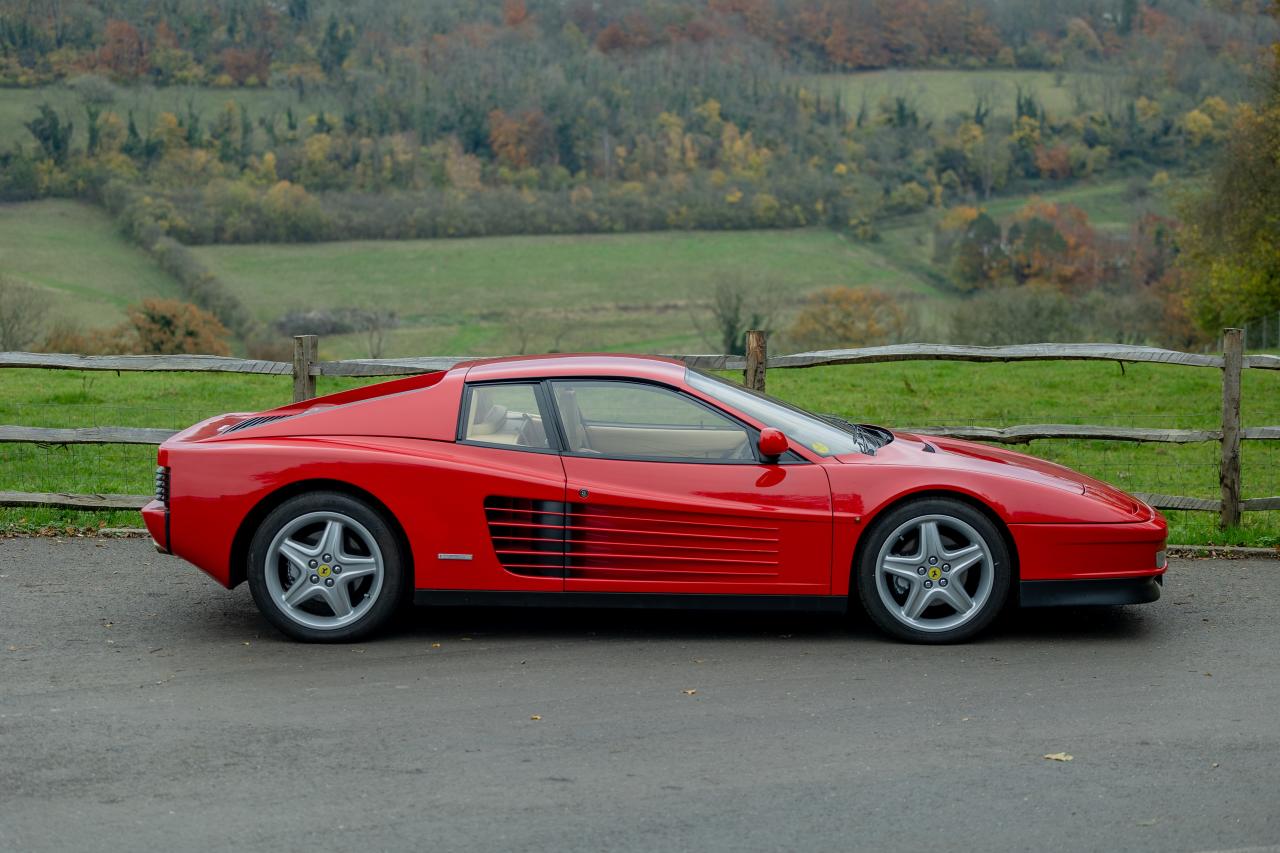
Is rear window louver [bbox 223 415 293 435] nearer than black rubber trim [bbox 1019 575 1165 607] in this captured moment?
No

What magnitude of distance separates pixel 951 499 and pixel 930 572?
356mm

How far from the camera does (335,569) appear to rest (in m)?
6.59

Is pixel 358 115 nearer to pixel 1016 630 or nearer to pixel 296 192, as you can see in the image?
pixel 296 192

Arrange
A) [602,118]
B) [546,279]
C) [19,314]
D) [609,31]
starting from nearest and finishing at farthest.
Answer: [19,314] < [546,279] < [602,118] < [609,31]

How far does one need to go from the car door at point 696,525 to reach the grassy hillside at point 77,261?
78.4 metres

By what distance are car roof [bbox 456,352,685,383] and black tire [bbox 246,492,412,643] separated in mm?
876

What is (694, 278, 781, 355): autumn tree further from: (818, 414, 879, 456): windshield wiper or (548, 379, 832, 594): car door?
(548, 379, 832, 594): car door

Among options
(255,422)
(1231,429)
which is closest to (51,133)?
(255,422)

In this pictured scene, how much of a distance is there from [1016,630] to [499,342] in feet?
284

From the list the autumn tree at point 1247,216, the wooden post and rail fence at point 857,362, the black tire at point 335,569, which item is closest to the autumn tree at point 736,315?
the autumn tree at point 1247,216

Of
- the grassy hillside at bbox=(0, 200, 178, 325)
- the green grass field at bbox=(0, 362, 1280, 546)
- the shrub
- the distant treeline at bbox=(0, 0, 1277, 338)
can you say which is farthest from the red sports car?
the distant treeline at bbox=(0, 0, 1277, 338)

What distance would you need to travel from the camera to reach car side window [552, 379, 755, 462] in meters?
6.70

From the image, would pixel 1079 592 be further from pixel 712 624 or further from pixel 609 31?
pixel 609 31

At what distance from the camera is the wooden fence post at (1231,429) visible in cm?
908
